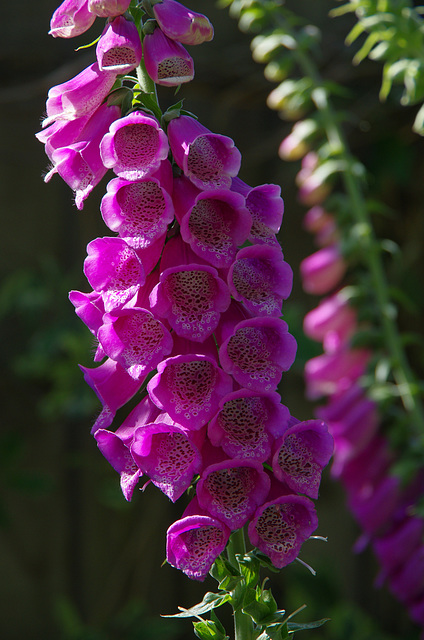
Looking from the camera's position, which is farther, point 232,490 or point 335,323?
point 335,323

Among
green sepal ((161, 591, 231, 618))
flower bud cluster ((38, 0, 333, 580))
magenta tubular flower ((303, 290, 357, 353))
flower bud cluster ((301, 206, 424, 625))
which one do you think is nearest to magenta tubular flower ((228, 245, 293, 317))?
flower bud cluster ((38, 0, 333, 580))

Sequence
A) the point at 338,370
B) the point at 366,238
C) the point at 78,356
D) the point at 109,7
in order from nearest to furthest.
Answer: the point at 109,7 → the point at 366,238 → the point at 338,370 → the point at 78,356

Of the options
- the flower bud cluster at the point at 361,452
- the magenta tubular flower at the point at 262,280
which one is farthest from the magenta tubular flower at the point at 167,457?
the flower bud cluster at the point at 361,452

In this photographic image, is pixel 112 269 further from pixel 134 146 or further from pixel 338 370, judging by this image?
pixel 338 370

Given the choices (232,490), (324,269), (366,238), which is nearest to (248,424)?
(232,490)

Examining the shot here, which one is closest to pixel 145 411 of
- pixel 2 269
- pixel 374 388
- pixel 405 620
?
pixel 374 388

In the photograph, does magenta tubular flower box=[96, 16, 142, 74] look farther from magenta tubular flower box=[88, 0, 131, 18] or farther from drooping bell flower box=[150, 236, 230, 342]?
drooping bell flower box=[150, 236, 230, 342]

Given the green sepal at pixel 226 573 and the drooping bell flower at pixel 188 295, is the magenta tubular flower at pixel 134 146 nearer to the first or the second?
the drooping bell flower at pixel 188 295
